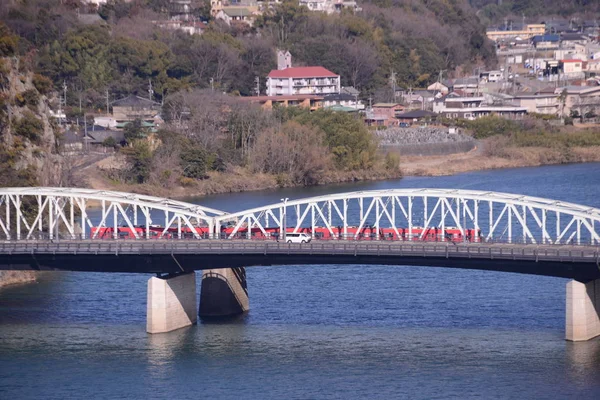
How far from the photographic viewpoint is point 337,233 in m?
53.2

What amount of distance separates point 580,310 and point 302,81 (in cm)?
8565

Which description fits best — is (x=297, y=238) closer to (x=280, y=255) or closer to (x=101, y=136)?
(x=280, y=255)

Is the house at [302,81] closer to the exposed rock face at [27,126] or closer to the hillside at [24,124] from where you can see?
the hillside at [24,124]

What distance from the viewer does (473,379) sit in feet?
139

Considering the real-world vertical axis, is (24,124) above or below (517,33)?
below

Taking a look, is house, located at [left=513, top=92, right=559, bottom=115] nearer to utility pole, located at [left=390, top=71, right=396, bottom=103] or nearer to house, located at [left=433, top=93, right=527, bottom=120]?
house, located at [left=433, top=93, right=527, bottom=120]

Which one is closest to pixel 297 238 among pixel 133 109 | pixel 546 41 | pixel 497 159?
pixel 497 159

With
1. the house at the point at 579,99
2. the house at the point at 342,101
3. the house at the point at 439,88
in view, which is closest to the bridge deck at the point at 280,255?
the house at the point at 342,101

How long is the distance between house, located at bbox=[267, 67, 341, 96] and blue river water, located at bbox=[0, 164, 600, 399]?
6784 cm

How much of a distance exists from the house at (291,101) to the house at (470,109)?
12.4 m

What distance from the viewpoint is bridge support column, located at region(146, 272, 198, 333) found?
1949 inches

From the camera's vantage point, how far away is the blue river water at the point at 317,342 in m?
42.5

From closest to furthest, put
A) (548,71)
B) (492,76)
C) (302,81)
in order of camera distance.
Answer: (302,81) < (492,76) < (548,71)

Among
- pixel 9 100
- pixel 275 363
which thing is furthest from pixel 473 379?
pixel 9 100
